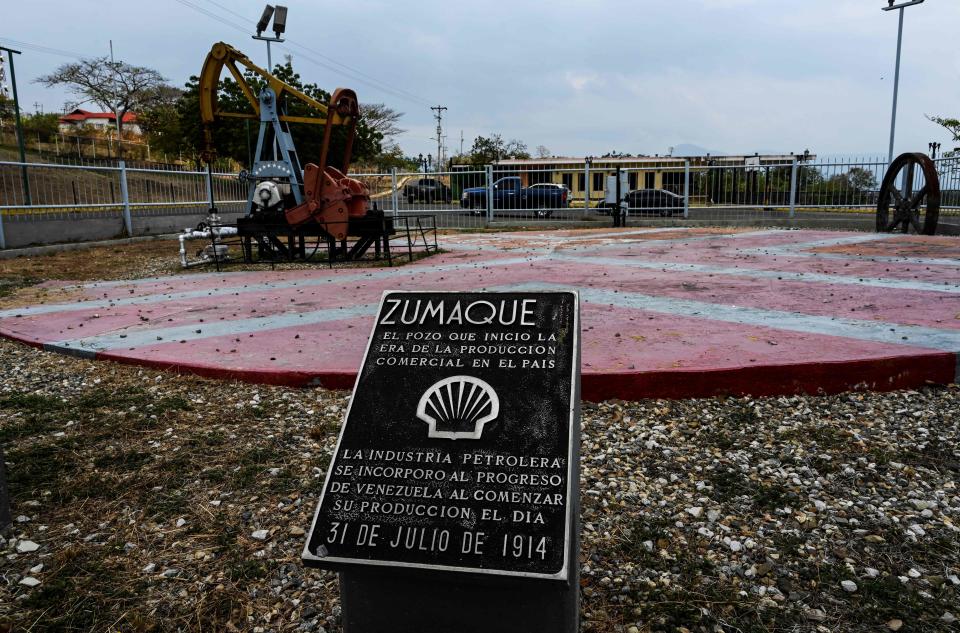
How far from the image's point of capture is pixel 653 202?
22250mm

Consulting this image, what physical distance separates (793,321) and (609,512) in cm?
315

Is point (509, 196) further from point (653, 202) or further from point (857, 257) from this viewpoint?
point (857, 257)

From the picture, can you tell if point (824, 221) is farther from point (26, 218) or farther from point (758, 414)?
point (26, 218)

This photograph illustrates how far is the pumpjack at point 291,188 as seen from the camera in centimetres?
1043

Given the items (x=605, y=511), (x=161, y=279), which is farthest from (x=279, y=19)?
(x=605, y=511)

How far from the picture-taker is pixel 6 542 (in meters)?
2.61

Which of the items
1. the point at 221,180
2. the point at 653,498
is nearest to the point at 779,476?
the point at 653,498

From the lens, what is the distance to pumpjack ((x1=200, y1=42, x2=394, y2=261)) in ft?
34.2

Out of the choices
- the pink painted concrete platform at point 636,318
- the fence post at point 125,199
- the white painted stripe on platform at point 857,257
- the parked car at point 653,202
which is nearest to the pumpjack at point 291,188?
the pink painted concrete platform at point 636,318

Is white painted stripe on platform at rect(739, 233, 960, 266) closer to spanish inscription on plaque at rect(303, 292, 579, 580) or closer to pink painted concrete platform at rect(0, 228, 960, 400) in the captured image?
pink painted concrete platform at rect(0, 228, 960, 400)

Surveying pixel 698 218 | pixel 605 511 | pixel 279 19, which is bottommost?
pixel 605 511

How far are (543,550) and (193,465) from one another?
7.06ft

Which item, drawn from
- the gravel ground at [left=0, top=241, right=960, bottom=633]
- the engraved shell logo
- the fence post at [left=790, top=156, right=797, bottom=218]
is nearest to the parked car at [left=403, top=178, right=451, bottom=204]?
the fence post at [left=790, top=156, right=797, bottom=218]

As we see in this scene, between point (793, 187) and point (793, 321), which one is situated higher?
point (793, 187)
